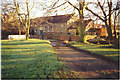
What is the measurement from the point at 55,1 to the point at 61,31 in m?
24.6

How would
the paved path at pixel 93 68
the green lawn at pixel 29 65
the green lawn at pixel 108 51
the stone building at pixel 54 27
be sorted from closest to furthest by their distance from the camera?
the green lawn at pixel 29 65 → the paved path at pixel 93 68 → the green lawn at pixel 108 51 → the stone building at pixel 54 27

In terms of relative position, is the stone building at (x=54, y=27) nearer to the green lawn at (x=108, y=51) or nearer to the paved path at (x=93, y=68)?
the green lawn at (x=108, y=51)

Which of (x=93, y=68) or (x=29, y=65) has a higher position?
(x=29, y=65)

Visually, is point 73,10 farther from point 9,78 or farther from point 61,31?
point 61,31

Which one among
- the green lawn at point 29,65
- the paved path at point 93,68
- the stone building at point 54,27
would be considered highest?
the stone building at point 54,27

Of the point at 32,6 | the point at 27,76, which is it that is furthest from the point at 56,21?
the point at 27,76

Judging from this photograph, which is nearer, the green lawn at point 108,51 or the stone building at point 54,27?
the green lawn at point 108,51

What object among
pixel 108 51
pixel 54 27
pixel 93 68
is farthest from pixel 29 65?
pixel 54 27

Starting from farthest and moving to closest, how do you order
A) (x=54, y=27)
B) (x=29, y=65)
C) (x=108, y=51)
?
1. (x=54, y=27)
2. (x=108, y=51)
3. (x=29, y=65)

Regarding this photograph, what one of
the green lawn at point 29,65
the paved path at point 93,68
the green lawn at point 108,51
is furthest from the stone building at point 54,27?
the paved path at point 93,68

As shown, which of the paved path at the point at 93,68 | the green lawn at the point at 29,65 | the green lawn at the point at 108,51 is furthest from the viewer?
the green lawn at the point at 108,51

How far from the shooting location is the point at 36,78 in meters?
3.54

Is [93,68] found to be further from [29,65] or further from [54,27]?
[54,27]

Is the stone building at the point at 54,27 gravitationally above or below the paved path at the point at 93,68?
above
